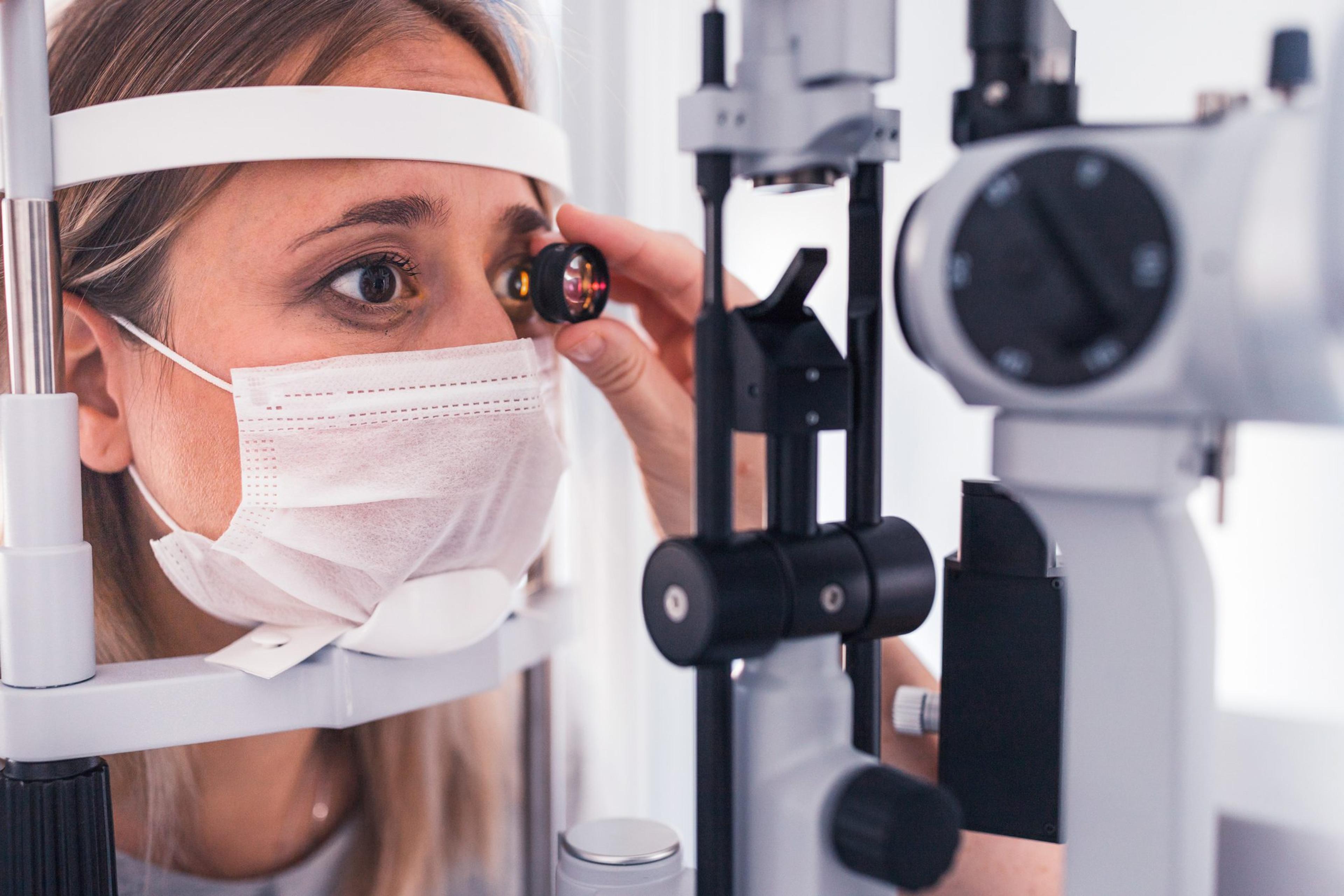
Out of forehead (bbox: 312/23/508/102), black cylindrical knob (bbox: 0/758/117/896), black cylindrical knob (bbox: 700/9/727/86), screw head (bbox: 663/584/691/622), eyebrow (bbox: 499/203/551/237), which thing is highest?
forehead (bbox: 312/23/508/102)

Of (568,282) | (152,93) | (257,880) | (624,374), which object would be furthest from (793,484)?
(257,880)

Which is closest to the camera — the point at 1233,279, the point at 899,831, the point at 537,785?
the point at 1233,279

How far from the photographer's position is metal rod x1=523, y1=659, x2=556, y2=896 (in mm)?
1193

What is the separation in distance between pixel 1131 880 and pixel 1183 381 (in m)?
0.21

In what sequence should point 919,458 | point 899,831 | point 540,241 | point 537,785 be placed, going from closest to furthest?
point 899,831, point 540,241, point 919,458, point 537,785

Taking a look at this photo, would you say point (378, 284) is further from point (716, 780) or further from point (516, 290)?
point (716, 780)

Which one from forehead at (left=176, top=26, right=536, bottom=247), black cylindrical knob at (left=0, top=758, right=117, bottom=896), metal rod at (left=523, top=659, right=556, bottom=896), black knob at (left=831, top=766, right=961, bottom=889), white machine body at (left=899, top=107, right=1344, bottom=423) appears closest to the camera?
white machine body at (left=899, top=107, right=1344, bottom=423)

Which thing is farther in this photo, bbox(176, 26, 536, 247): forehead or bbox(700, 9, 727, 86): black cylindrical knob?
bbox(176, 26, 536, 247): forehead

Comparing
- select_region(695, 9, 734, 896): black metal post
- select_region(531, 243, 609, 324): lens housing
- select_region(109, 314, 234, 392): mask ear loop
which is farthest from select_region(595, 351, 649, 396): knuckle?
select_region(695, 9, 734, 896): black metal post

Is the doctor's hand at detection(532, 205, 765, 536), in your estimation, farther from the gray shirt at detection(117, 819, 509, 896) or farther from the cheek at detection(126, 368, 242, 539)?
the gray shirt at detection(117, 819, 509, 896)

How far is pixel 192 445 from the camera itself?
2.32 ft

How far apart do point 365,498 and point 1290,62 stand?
0.57m

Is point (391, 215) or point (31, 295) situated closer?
point (31, 295)

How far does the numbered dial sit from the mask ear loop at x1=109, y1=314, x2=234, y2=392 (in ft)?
1.69
